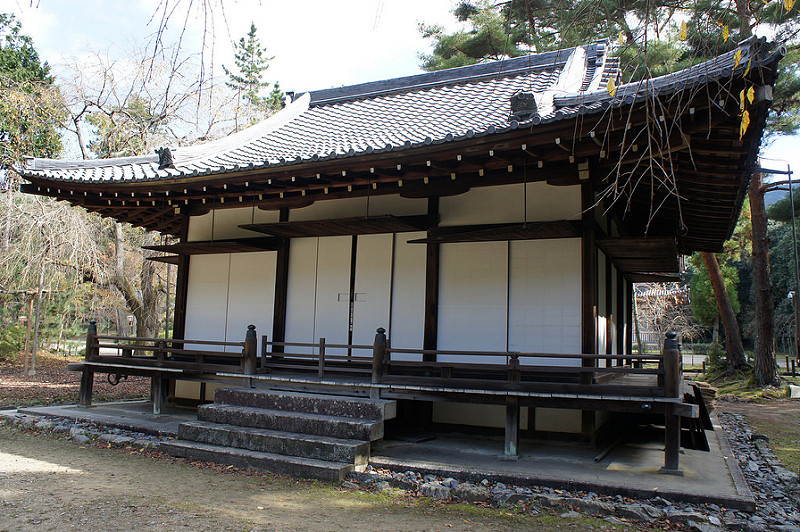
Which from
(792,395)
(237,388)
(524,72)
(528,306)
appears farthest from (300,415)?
(792,395)

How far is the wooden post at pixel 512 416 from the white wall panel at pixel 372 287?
2.26 meters

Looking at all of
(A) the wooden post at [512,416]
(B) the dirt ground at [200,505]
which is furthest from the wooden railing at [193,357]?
(A) the wooden post at [512,416]

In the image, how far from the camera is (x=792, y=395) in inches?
563

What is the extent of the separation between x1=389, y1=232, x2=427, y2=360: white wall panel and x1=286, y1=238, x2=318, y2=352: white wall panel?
1.41 m

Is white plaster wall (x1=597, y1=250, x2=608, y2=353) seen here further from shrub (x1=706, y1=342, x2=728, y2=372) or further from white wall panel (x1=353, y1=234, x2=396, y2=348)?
shrub (x1=706, y1=342, x2=728, y2=372)

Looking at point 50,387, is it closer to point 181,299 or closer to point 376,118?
point 181,299

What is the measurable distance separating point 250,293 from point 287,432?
320cm

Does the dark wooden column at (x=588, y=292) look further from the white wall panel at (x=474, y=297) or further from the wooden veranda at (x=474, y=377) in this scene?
the white wall panel at (x=474, y=297)

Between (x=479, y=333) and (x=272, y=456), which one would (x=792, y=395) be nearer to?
(x=479, y=333)

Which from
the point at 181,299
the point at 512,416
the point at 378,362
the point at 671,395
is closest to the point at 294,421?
the point at 378,362

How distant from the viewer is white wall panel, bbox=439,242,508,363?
7066 mm

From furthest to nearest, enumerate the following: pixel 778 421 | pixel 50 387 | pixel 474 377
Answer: pixel 50 387 → pixel 778 421 → pixel 474 377

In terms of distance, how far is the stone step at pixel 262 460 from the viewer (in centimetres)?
552

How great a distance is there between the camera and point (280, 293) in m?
8.52
